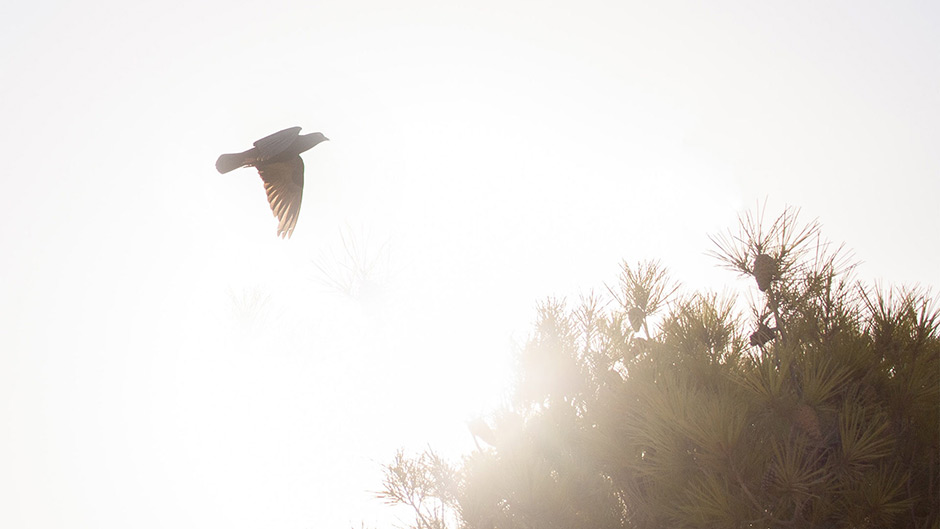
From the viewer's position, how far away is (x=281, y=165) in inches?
165

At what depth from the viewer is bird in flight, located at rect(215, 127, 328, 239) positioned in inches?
140

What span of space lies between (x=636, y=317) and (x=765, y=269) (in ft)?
2.76

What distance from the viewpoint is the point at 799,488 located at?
1.96 metres

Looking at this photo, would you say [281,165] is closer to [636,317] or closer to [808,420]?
[636,317]

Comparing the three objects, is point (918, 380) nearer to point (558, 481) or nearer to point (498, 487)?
point (558, 481)

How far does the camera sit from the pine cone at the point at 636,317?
329 centimetres

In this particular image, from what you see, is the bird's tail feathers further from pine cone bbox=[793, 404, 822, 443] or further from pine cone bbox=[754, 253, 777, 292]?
pine cone bbox=[793, 404, 822, 443]

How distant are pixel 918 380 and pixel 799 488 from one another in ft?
2.75

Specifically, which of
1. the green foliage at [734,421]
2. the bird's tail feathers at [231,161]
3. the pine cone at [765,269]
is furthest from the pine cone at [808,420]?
the bird's tail feathers at [231,161]

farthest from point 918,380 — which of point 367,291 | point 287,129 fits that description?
point 287,129

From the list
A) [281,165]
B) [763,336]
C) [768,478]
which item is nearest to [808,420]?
[768,478]

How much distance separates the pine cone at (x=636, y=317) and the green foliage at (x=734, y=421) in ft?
0.03

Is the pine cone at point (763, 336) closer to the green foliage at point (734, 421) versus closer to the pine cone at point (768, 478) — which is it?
the green foliage at point (734, 421)

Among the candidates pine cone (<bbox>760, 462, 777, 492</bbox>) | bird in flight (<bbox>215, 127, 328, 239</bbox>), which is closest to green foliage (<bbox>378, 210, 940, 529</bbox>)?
pine cone (<bbox>760, 462, 777, 492</bbox>)
